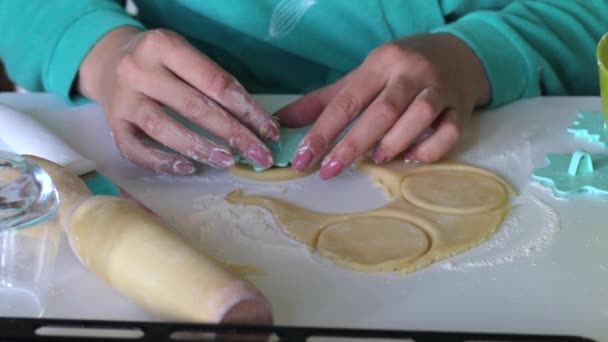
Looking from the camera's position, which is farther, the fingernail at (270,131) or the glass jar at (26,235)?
the fingernail at (270,131)

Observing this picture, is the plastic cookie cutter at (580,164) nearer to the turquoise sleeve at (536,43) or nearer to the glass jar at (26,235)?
the turquoise sleeve at (536,43)

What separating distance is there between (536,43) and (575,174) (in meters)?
0.27

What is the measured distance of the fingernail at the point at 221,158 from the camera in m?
0.61

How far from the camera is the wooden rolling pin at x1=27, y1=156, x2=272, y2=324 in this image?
371mm

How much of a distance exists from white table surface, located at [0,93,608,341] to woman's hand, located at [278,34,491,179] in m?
0.03

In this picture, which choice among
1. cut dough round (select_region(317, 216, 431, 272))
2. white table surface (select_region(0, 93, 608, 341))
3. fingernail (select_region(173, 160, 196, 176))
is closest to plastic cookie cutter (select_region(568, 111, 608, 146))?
white table surface (select_region(0, 93, 608, 341))

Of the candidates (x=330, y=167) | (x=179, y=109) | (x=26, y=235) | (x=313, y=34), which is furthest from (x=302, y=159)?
(x=313, y=34)

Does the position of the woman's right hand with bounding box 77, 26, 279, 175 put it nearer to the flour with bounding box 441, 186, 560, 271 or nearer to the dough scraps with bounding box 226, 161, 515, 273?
the dough scraps with bounding box 226, 161, 515, 273

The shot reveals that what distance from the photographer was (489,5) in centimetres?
88

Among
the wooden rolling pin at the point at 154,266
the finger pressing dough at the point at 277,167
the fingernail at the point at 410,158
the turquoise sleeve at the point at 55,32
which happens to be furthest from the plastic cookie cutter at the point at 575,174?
the turquoise sleeve at the point at 55,32

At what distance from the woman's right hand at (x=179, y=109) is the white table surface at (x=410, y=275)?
0.02 meters

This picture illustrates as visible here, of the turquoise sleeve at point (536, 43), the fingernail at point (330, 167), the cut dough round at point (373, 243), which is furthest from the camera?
the turquoise sleeve at point (536, 43)

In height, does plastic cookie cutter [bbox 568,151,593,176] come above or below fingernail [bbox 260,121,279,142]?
below

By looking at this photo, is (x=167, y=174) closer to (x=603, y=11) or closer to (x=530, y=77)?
(x=530, y=77)
